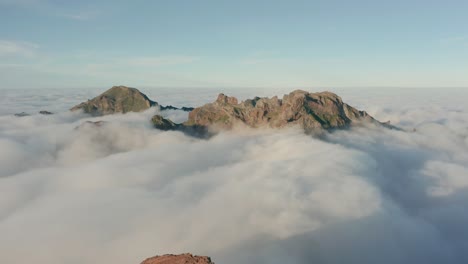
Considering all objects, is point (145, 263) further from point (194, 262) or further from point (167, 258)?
point (194, 262)

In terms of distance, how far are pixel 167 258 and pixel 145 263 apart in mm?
10380

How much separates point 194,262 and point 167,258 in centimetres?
1263

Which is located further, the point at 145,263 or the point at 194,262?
the point at 145,263

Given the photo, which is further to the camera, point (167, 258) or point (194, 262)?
point (167, 258)

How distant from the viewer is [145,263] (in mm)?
120125

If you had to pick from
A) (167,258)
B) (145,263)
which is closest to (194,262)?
(167,258)

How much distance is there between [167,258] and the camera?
11581 centimetres
